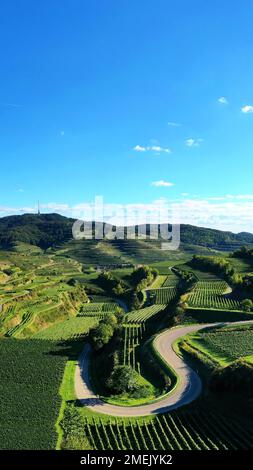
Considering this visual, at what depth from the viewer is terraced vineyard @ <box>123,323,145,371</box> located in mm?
67062

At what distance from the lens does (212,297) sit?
100312 mm

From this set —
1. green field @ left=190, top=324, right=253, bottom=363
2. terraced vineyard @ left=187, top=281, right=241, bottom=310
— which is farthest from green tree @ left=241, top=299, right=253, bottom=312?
green field @ left=190, top=324, right=253, bottom=363

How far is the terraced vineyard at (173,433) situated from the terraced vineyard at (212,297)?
154 feet

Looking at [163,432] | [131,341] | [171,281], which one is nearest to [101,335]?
[131,341]

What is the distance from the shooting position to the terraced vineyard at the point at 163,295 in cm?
Answer: 11225

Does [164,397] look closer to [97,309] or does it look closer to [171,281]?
[97,309]

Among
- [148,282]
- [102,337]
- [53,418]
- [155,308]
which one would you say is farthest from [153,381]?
[148,282]

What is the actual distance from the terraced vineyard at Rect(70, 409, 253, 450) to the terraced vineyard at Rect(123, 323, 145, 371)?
1847 centimetres

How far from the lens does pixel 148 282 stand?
140 m

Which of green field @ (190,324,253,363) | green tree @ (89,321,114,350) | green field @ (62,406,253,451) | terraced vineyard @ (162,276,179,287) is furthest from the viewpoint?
terraced vineyard @ (162,276,179,287)

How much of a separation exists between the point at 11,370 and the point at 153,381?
26.3 metres

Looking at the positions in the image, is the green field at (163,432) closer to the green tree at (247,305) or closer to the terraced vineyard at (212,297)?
the green tree at (247,305)

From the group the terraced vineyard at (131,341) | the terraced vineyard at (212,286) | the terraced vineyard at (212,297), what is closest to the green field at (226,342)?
the terraced vineyard at (131,341)

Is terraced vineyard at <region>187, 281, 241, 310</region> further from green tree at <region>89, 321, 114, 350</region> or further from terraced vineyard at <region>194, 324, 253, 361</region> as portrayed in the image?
green tree at <region>89, 321, 114, 350</region>
